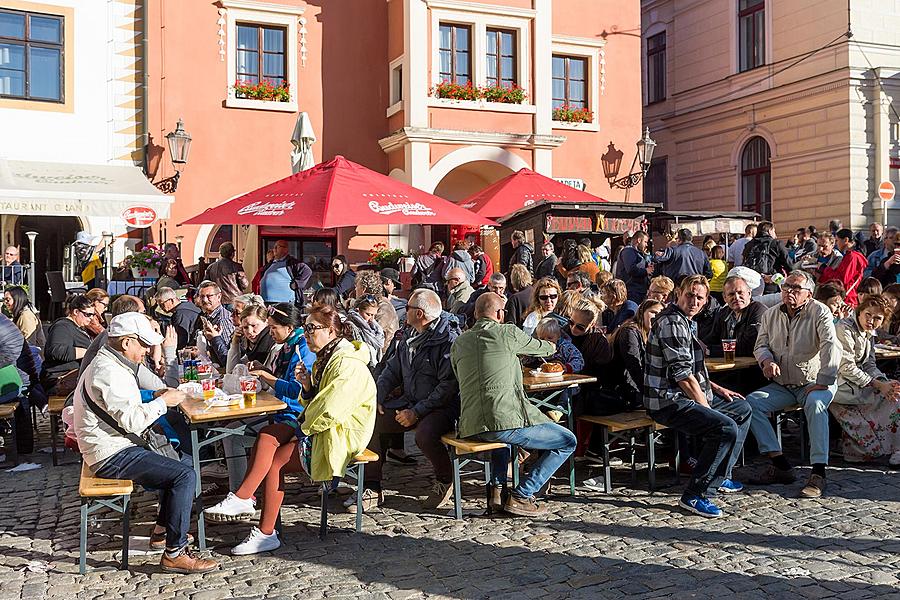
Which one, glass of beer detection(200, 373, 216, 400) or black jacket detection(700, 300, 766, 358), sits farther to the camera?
black jacket detection(700, 300, 766, 358)

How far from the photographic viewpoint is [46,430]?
30.5ft

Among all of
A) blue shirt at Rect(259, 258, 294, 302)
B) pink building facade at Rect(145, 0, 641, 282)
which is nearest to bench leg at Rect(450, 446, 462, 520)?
blue shirt at Rect(259, 258, 294, 302)

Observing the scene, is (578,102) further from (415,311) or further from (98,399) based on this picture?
(98,399)

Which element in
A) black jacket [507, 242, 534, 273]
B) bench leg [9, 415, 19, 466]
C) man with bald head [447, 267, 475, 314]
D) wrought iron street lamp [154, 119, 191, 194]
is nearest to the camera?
bench leg [9, 415, 19, 466]

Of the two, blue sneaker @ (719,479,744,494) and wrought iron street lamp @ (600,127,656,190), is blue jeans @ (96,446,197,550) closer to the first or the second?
blue sneaker @ (719,479,744,494)

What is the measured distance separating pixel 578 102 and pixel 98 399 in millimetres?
17046

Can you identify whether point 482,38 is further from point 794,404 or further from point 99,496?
point 99,496

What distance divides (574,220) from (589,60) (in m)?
7.85

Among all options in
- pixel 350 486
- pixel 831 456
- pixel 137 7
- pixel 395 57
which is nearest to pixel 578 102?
pixel 395 57

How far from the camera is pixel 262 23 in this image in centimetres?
1808

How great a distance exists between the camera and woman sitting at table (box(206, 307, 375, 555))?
218 inches

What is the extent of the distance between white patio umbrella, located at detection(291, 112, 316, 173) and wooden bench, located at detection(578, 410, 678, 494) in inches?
312

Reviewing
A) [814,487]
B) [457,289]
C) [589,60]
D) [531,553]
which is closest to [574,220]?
[457,289]

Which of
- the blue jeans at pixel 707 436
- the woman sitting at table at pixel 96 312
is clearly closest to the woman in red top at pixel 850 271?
the blue jeans at pixel 707 436
